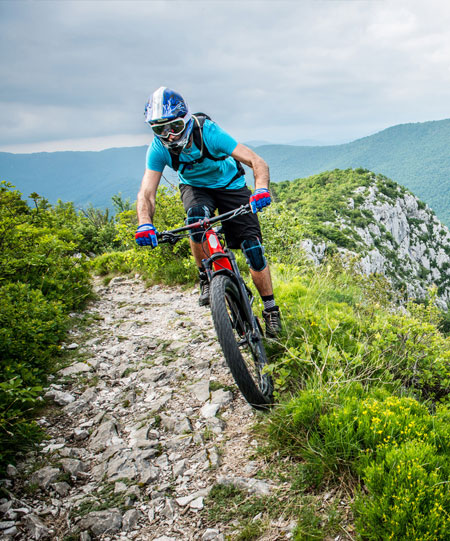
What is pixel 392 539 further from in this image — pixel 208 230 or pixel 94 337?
pixel 94 337

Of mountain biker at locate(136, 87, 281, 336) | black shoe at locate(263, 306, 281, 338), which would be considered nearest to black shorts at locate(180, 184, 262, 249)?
mountain biker at locate(136, 87, 281, 336)

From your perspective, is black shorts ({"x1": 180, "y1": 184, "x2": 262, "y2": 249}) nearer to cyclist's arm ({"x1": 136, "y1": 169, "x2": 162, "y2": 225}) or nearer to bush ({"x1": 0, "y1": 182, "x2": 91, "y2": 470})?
cyclist's arm ({"x1": 136, "y1": 169, "x2": 162, "y2": 225})

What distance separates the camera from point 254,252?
12.7ft

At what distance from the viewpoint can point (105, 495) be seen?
252 cm

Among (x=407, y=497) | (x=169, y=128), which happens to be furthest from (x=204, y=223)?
(x=407, y=497)

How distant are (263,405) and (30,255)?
4350mm

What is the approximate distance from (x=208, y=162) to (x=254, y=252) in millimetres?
1108

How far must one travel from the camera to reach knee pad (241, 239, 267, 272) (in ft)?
12.6

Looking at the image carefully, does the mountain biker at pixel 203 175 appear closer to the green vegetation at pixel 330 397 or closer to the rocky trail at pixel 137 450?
the green vegetation at pixel 330 397

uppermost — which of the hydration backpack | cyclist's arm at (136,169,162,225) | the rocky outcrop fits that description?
the hydration backpack

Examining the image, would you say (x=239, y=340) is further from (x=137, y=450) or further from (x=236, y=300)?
(x=137, y=450)

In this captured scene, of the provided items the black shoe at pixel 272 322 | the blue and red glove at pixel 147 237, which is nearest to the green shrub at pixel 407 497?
the black shoe at pixel 272 322

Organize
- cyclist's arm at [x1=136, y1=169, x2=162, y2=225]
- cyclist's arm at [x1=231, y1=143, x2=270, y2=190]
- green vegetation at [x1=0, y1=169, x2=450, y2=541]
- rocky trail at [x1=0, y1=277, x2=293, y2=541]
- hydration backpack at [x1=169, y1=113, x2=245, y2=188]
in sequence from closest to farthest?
green vegetation at [x1=0, y1=169, x2=450, y2=541]
rocky trail at [x1=0, y1=277, x2=293, y2=541]
cyclist's arm at [x1=231, y1=143, x2=270, y2=190]
hydration backpack at [x1=169, y1=113, x2=245, y2=188]
cyclist's arm at [x1=136, y1=169, x2=162, y2=225]

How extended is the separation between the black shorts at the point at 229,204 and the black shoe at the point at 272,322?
0.86m
